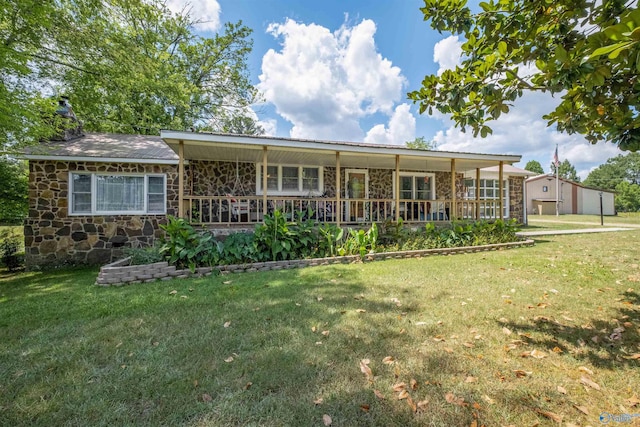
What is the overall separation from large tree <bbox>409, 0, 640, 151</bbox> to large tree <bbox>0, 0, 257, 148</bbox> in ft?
24.1

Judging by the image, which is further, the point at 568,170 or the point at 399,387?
the point at 568,170

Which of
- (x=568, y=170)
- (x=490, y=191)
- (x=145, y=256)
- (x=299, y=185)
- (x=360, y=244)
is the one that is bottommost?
(x=145, y=256)

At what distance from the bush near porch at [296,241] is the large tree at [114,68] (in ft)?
12.5

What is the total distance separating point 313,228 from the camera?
23.3ft

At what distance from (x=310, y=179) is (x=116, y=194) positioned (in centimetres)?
631

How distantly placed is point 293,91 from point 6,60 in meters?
13.3

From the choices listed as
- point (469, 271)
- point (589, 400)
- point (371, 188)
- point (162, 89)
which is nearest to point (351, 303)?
point (589, 400)

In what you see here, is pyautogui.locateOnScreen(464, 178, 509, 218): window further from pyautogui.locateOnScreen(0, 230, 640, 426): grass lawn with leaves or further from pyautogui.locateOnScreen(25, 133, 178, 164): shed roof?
pyautogui.locateOnScreen(25, 133, 178, 164): shed roof

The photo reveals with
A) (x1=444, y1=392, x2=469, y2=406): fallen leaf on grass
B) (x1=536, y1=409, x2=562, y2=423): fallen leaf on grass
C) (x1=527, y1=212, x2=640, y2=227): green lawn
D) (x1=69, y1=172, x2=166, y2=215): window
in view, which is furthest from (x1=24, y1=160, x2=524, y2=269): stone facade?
(x1=527, y1=212, x2=640, y2=227): green lawn

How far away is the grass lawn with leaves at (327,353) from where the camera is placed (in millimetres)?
1867

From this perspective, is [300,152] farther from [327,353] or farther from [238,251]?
[327,353]

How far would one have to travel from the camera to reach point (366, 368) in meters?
2.30

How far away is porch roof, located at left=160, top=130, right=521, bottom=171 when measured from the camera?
6.72m

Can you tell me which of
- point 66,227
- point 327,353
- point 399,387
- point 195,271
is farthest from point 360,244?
point 66,227
